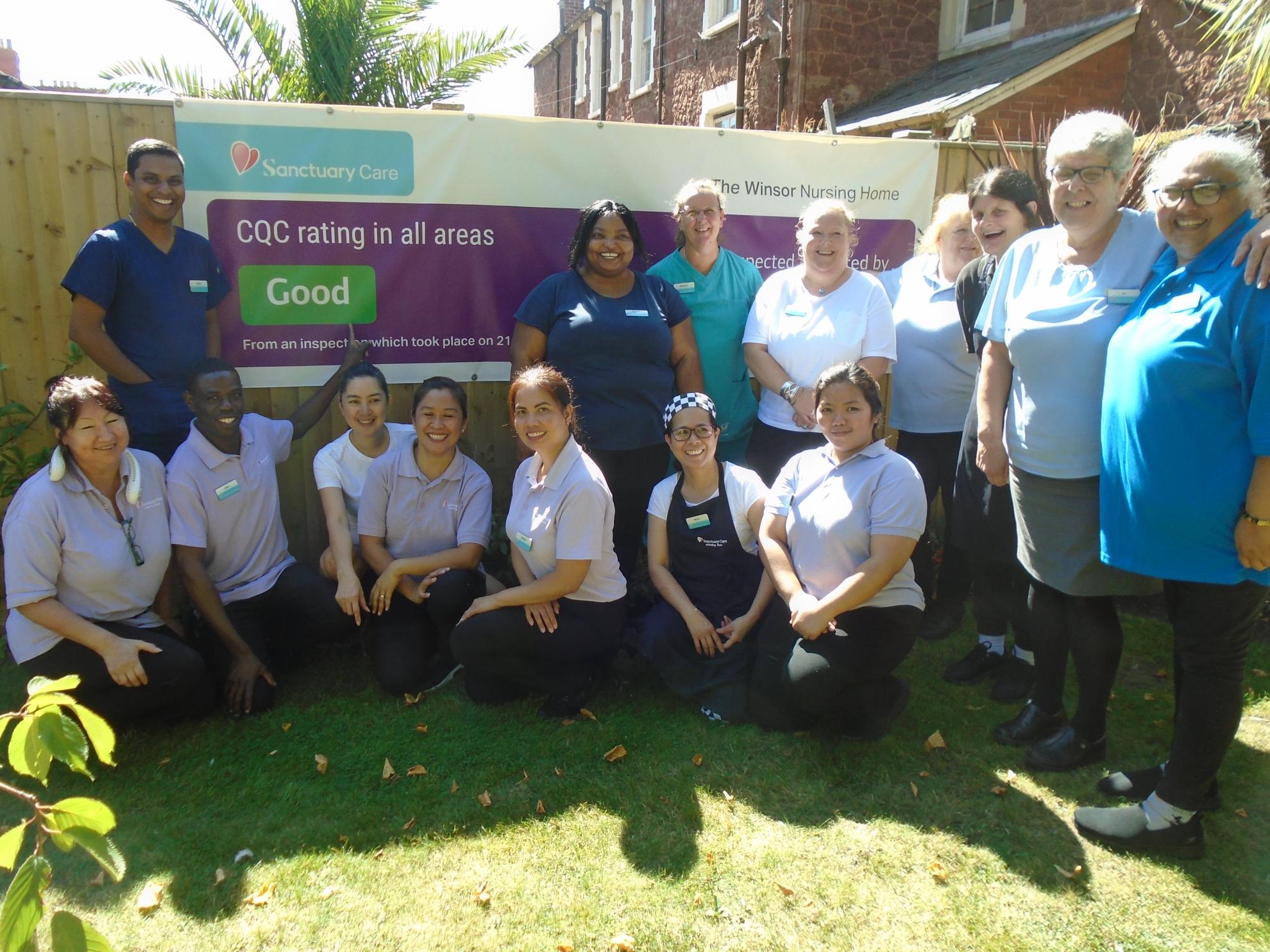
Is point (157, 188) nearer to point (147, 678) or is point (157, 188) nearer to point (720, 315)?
point (147, 678)

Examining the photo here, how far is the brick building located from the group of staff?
8.46 feet

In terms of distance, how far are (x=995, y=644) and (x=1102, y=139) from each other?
2.08m

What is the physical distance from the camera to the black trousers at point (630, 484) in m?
3.87

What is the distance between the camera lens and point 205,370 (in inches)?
138

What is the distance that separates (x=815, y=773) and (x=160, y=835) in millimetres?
2111

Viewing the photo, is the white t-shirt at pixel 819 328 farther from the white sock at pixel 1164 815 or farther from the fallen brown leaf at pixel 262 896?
the fallen brown leaf at pixel 262 896

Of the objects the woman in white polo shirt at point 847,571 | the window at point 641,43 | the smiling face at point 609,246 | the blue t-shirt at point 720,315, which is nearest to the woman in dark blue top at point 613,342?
the smiling face at point 609,246

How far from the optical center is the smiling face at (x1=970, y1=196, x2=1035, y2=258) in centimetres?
347

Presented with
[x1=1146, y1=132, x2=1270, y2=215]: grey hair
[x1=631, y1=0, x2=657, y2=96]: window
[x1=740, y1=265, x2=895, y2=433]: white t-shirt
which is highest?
[x1=631, y1=0, x2=657, y2=96]: window

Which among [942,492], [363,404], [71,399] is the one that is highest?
[71,399]

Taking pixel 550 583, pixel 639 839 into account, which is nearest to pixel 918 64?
pixel 550 583

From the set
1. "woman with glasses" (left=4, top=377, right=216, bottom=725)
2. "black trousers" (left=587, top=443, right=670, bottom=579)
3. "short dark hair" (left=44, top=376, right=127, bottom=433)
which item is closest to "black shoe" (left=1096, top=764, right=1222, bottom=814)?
"black trousers" (left=587, top=443, right=670, bottom=579)

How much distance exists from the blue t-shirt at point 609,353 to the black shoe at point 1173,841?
2258mm

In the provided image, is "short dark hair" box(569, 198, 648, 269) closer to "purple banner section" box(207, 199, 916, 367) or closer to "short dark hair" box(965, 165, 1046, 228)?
"purple banner section" box(207, 199, 916, 367)
